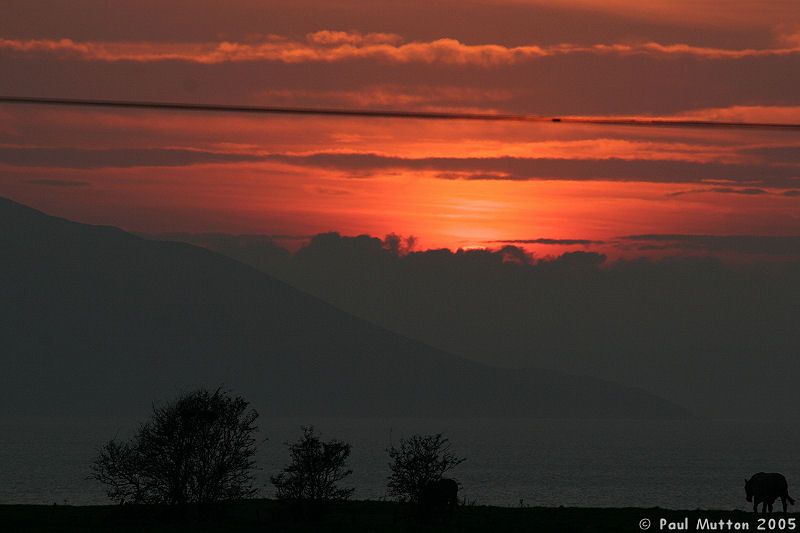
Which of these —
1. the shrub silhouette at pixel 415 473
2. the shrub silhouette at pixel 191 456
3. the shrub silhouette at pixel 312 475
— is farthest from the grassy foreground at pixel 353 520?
the shrub silhouette at pixel 191 456

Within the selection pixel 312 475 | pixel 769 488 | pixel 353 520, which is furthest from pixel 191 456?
pixel 769 488

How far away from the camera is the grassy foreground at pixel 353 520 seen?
5184cm

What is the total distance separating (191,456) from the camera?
218ft

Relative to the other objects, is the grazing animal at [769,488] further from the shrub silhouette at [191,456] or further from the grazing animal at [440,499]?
the shrub silhouette at [191,456]

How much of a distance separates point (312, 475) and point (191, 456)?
7070mm

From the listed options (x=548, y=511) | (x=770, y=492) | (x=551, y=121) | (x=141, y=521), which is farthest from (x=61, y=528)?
(x=551, y=121)

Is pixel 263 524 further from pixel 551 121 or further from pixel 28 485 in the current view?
pixel 28 485

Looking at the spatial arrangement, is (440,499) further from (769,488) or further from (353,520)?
(769,488)

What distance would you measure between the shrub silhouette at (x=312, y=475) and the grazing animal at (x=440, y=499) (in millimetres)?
7083

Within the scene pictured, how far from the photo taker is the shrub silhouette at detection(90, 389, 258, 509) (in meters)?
65.8

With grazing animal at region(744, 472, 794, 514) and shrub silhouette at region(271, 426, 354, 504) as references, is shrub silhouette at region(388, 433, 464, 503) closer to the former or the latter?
shrub silhouette at region(271, 426, 354, 504)

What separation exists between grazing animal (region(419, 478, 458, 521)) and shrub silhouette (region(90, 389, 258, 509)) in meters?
11.4

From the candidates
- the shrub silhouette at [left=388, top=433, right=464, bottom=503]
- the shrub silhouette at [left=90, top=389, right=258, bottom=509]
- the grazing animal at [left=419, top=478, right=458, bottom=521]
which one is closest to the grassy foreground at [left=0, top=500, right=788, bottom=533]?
the grazing animal at [left=419, top=478, right=458, bottom=521]

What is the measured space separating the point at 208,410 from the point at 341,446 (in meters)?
7.81
